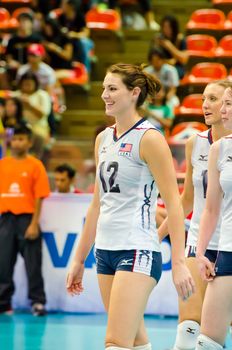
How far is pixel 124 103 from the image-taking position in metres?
5.18

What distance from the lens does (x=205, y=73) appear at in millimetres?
14250

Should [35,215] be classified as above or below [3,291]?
above

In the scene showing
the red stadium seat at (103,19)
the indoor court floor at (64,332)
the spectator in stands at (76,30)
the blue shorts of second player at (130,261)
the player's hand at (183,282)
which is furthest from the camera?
the red stadium seat at (103,19)

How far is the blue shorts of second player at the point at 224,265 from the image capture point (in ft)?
16.9

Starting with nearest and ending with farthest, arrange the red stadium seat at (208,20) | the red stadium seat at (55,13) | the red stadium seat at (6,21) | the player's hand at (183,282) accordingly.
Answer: the player's hand at (183,282), the red stadium seat at (208,20), the red stadium seat at (55,13), the red stadium seat at (6,21)

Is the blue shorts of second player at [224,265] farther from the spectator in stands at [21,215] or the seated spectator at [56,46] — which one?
the seated spectator at [56,46]

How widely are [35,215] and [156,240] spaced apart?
186 inches

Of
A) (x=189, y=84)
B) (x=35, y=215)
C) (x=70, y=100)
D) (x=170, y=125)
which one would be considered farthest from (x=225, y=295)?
(x=70, y=100)

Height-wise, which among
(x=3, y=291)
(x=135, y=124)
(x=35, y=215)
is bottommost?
(x=3, y=291)

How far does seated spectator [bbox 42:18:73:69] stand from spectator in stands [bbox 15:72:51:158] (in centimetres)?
196

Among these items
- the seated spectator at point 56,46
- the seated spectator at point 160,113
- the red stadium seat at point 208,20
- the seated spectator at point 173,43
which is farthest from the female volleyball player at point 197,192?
the red stadium seat at point 208,20

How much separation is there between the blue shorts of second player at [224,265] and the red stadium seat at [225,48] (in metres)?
9.82

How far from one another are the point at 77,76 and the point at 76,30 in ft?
3.28

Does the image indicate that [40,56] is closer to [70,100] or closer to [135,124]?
[70,100]
